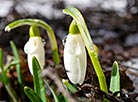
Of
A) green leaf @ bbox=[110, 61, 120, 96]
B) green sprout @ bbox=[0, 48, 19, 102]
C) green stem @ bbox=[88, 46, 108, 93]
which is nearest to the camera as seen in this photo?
green stem @ bbox=[88, 46, 108, 93]

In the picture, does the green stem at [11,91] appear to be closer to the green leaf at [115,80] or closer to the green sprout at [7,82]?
the green sprout at [7,82]

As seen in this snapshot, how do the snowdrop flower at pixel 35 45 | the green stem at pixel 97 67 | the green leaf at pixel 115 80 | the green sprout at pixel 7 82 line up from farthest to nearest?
the green sprout at pixel 7 82 → the snowdrop flower at pixel 35 45 → the green leaf at pixel 115 80 → the green stem at pixel 97 67

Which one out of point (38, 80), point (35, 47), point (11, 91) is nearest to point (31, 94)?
point (38, 80)

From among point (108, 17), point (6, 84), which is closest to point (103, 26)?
point (108, 17)

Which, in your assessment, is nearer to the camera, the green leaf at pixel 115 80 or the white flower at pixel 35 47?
the green leaf at pixel 115 80

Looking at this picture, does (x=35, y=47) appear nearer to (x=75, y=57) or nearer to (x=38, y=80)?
(x=38, y=80)

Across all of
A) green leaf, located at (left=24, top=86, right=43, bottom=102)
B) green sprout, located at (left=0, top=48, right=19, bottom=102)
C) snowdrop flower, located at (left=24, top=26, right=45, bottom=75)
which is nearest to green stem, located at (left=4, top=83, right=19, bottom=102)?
green sprout, located at (left=0, top=48, right=19, bottom=102)

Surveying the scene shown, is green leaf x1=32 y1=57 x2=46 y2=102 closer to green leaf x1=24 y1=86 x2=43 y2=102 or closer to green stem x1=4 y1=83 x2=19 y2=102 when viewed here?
green leaf x1=24 y1=86 x2=43 y2=102

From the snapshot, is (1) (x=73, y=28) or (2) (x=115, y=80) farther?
(2) (x=115, y=80)

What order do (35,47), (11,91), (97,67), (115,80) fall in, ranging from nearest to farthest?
(97,67), (115,80), (35,47), (11,91)

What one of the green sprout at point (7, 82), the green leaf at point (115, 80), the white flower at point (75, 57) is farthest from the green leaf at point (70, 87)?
the green sprout at point (7, 82)
